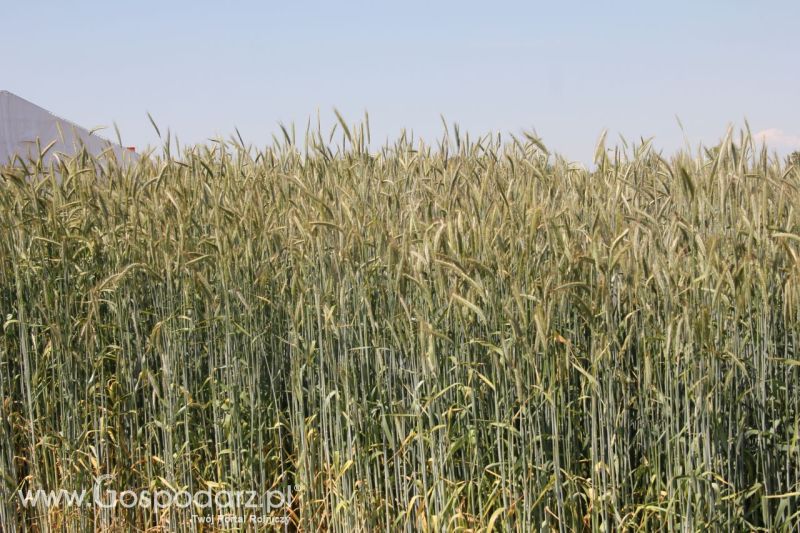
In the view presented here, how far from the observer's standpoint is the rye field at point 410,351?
2.11m

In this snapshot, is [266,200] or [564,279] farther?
[266,200]

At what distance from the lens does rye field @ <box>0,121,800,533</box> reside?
6.91ft

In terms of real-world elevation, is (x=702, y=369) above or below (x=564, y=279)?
below

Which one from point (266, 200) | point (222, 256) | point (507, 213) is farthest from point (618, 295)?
point (266, 200)

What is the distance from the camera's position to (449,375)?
2.30m

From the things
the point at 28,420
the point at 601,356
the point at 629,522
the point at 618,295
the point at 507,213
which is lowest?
the point at 629,522

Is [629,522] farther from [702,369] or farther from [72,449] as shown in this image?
[72,449]

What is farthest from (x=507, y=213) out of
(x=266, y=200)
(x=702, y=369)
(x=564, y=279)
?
(x=266, y=200)

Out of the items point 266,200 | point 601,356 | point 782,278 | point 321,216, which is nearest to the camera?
point 601,356

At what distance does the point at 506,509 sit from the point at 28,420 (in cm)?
160

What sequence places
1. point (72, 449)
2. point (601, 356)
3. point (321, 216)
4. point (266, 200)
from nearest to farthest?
point (601, 356), point (321, 216), point (72, 449), point (266, 200)

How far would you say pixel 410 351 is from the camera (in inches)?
90.7

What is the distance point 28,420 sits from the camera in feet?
9.37

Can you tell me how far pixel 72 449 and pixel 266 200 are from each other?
105 cm
